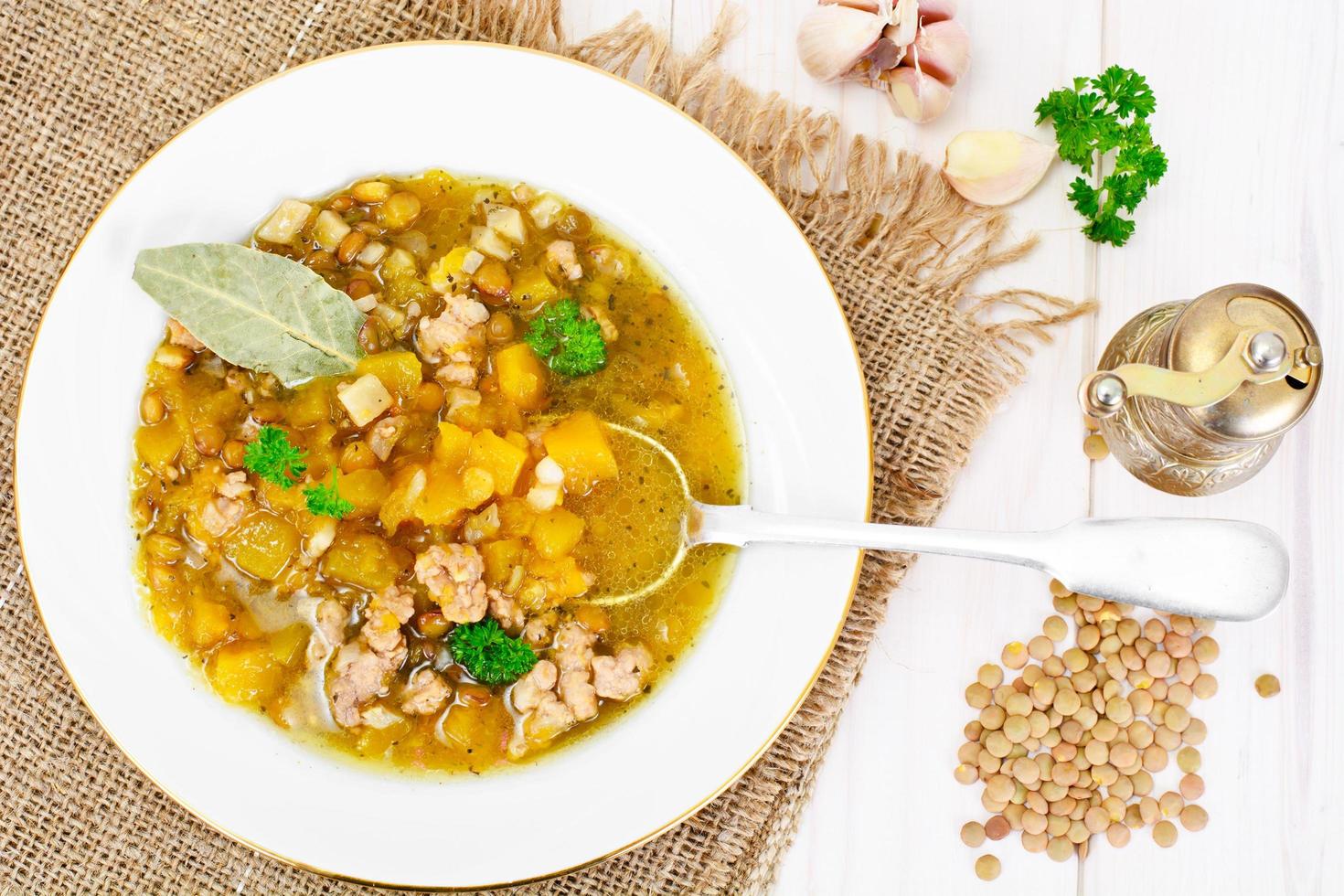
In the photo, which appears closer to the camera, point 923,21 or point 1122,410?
point 1122,410

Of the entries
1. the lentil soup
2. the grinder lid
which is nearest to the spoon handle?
the grinder lid

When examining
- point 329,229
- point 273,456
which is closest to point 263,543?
point 273,456

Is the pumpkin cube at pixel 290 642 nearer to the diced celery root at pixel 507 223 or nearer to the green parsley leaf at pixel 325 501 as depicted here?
the green parsley leaf at pixel 325 501

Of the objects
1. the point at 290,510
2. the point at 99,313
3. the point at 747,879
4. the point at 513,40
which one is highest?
the point at 513,40

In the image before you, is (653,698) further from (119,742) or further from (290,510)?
(119,742)

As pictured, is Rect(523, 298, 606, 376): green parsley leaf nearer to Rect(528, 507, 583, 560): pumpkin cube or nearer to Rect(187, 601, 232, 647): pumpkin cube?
Rect(528, 507, 583, 560): pumpkin cube

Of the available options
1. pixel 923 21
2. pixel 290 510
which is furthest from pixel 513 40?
pixel 290 510

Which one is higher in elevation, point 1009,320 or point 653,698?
point 1009,320
